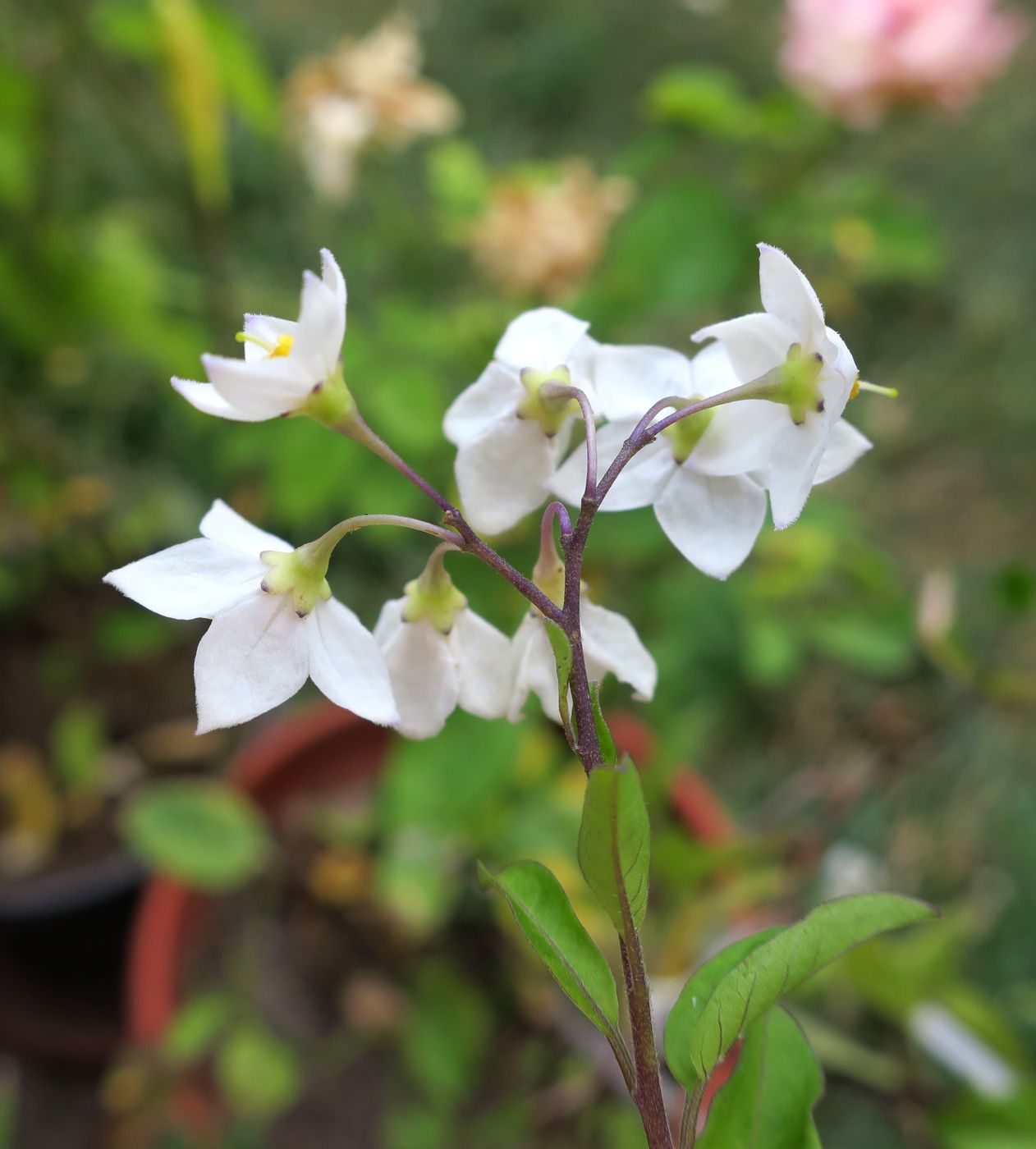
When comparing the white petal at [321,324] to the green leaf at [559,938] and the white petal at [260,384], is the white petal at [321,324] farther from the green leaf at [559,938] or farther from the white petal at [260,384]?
the green leaf at [559,938]

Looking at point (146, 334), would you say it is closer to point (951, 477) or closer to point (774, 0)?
point (951, 477)

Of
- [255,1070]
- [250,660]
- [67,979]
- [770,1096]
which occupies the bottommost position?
[67,979]

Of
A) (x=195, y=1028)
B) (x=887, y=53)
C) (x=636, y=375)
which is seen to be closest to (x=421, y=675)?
(x=636, y=375)

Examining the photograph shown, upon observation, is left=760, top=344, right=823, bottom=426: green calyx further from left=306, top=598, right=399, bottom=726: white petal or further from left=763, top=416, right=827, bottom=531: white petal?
left=306, top=598, right=399, bottom=726: white petal

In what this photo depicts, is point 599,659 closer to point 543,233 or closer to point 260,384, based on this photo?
point 260,384

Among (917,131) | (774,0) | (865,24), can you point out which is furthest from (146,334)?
(774,0)

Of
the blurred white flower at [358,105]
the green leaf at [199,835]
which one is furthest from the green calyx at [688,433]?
the blurred white flower at [358,105]

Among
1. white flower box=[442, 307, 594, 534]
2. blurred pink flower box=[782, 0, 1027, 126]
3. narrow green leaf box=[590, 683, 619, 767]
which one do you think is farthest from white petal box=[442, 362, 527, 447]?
blurred pink flower box=[782, 0, 1027, 126]
